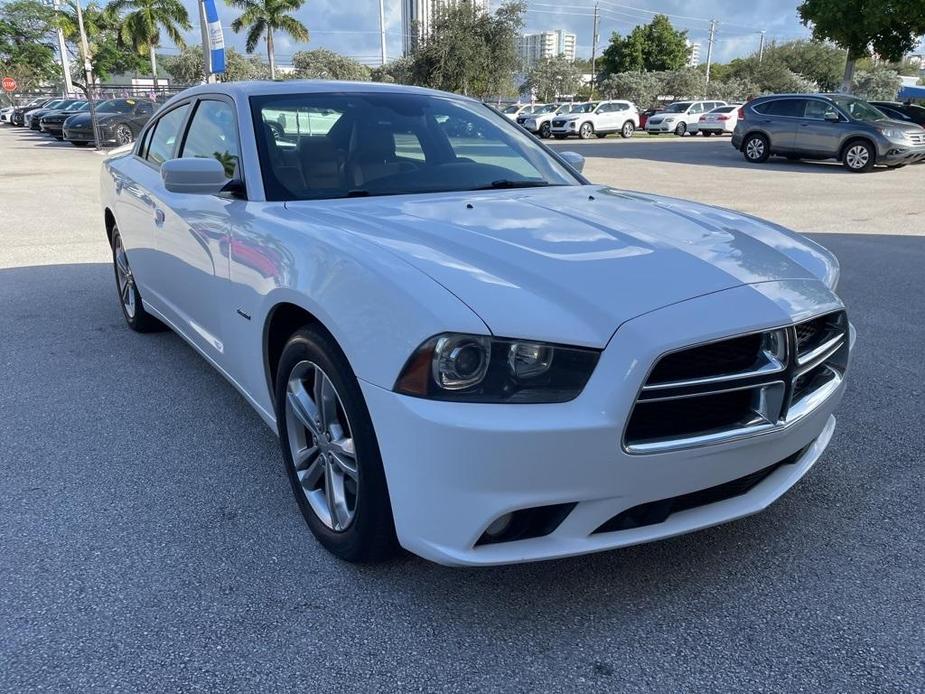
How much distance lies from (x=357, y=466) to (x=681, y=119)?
3576 centimetres

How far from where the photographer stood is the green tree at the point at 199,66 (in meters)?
61.2

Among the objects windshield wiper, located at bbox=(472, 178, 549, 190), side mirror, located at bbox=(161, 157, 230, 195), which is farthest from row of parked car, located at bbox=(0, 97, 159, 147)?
windshield wiper, located at bbox=(472, 178, 549, 190)

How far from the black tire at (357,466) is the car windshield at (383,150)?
85 cm

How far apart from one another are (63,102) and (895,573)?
120ft

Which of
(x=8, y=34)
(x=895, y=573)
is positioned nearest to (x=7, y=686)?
(x=895, y=573)

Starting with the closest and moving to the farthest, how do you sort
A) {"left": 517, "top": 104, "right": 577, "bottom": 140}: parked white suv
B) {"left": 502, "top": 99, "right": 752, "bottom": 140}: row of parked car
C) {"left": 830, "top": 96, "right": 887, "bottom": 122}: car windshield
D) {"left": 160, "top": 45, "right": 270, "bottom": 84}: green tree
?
{"left": 830, "top": 96, "right": 887, "bottom": 122}: car windshield
{"left": 502, "top": 99, "right": 752, "bottom": 140}: row of parked car
{"left": 517, "top": 104, "right": 577, "bottom": 140}: parked white suv
{"left": 160, "top": 45, "right": 270, "bottom": 84}: green tree

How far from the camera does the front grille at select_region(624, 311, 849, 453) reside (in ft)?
6.56

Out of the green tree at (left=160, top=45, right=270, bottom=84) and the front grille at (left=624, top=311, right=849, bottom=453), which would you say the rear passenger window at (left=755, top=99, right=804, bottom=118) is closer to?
the front grille at (left=624, top=311, right=849, bottom=453)

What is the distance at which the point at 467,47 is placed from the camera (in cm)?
3759

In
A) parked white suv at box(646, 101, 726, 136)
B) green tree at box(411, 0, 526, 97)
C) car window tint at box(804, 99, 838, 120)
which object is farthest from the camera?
green tree at box(411, 0, 526, 97)

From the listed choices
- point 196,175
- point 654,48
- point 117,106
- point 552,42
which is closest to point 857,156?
point 196,175

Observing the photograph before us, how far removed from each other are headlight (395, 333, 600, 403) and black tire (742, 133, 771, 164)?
59.8 feet

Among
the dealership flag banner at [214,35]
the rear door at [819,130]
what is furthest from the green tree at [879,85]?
the dealership flag banner at [214,35]

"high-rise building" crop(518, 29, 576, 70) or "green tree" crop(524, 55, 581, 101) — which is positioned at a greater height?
"high-rise building" crop(518, 29, 576, 70)
